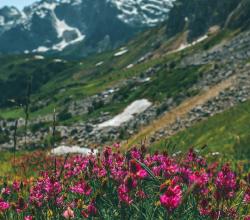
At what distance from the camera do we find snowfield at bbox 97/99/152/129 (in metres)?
80.2

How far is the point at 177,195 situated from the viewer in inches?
230

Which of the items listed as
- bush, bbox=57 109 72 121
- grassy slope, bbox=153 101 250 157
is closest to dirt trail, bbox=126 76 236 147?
grassy slope, bbox=153 101 250 157

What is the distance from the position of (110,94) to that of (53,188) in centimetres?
10598

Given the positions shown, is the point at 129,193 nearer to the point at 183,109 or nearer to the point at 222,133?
the point at 222,133

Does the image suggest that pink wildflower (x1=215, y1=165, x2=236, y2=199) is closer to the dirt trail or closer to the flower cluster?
the flower cluster

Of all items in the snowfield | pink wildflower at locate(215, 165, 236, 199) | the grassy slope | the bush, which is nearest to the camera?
pink wildflower at locate(215, 165, 236, 199)

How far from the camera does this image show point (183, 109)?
6475 centimetres

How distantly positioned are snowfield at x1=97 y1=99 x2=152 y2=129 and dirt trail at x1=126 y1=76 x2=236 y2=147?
10891mm

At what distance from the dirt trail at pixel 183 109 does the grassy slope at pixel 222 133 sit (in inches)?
419

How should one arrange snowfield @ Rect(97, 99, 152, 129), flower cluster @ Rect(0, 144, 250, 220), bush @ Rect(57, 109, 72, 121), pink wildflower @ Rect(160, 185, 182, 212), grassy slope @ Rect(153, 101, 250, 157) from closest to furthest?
pink wildflower @ Rect(160, 185, 182, 212), flower cluster @ Rect(0, 144, 250, 220), grassy slope @ Rect(153, 101, 250, 157), snowfield @ Rect(97, 99, 152, 129), bush @ Rect(57, 109, 72, 121)

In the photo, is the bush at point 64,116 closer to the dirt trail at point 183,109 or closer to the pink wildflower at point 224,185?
the dirt trail at point 183,109

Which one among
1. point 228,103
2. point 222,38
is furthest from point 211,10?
point 228,103

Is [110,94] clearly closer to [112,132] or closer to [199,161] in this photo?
[112,132]

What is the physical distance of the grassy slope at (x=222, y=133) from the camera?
3652 cm
